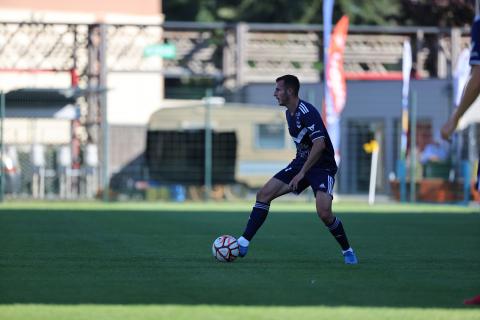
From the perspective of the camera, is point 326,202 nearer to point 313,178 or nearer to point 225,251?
point 313,178

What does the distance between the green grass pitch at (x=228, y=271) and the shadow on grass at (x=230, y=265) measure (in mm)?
14

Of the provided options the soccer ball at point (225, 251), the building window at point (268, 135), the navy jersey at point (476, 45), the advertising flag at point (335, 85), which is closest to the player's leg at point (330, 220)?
the soccer ball at point (225, 251)

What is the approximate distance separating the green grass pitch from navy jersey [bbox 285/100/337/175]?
101cm

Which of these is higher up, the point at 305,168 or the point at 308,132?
the point at 308,132

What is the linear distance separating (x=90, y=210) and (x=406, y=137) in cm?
1047

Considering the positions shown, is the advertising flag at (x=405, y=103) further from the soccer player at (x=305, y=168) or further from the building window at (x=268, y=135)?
the soccer player at (x=305, y=168)

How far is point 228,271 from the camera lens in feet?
34.9

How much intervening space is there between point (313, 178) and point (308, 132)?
1.49ft

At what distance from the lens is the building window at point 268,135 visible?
109 ft

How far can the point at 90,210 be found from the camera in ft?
78.0

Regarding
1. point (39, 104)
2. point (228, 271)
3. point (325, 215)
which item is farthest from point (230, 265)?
point (39, 104)

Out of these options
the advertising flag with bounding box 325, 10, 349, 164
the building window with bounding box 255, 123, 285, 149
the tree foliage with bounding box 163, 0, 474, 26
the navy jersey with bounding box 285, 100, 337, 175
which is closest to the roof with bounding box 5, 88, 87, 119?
the building window with bounding box 255, 123, 285, 149

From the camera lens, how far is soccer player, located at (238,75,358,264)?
452 inches

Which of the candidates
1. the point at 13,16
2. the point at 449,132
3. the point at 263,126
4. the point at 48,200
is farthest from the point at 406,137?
the point at 449,132
